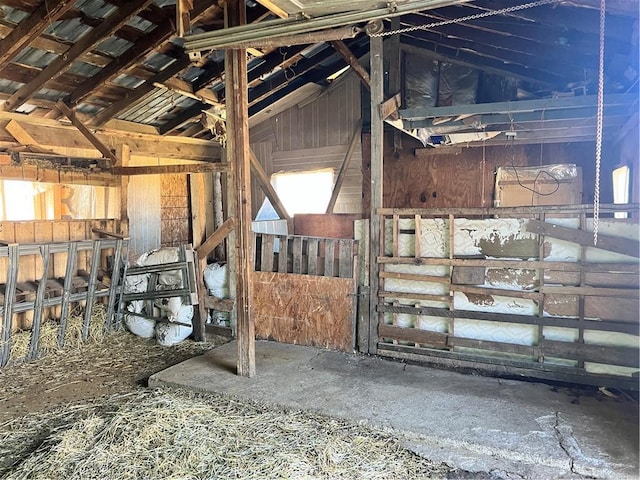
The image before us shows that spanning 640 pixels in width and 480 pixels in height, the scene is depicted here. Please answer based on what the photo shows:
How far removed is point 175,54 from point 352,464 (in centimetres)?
445

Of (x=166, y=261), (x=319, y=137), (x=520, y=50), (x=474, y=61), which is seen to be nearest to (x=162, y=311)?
(x=166, y=261)

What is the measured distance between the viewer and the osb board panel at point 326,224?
6496mm

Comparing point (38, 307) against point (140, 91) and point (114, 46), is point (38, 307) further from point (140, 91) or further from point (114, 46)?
point (114, 46)

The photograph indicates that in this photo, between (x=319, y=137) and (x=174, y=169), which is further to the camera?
(x=319, y=137)

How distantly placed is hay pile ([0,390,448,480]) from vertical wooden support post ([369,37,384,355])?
132cm

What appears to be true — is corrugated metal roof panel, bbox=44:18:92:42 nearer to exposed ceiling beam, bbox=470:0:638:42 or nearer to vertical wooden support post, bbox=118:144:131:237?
vertical wooden support post, bbox=118:144:131:237

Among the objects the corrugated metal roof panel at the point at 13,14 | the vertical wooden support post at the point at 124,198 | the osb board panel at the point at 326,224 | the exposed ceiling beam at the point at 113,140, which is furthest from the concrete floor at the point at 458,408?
the corrugated metal roof panel at the point at 13,14

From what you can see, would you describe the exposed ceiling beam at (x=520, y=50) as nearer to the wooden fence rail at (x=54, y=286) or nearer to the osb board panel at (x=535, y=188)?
the osb board panel at (x=535, y=188)

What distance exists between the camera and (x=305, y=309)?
14.3ft

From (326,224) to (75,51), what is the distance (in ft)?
12.5

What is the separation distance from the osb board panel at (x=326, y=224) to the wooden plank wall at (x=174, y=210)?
168cm

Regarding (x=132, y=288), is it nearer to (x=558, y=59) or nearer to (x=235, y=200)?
(x=235, y=200)

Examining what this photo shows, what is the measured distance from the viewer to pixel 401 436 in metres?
2.66

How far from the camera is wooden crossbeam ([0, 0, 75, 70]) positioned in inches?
135
